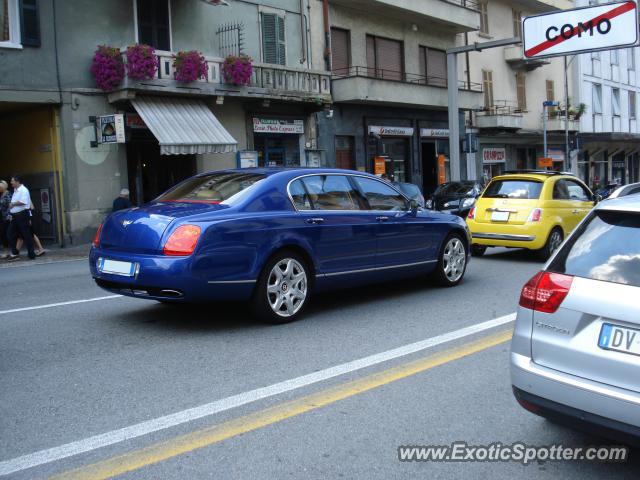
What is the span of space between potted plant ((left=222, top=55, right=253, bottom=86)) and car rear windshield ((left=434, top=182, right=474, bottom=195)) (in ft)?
22.0

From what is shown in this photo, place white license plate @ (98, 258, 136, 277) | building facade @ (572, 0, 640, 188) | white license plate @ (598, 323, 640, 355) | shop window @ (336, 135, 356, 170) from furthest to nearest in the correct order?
building facade @ (572, 0, 640, 188) → shop window @ (336, 135, 356, 170) → white license plate @ (98, 258, 136, 277) → white license plate @ (598, 323, 640, 355)

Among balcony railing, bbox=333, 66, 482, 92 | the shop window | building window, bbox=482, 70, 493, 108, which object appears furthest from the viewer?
building window, bbox=482, 70, 493, 108

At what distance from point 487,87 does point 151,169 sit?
755 inches

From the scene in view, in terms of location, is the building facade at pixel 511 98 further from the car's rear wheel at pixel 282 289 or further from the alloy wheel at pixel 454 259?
the car's rear wheel at pixel 282 289

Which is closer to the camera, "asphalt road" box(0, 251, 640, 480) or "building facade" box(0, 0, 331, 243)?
"asphalt road" box(0, 251, 640, 480)

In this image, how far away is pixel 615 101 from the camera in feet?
149

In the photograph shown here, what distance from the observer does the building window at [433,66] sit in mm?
Answer: 29625

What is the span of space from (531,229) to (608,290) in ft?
28.3

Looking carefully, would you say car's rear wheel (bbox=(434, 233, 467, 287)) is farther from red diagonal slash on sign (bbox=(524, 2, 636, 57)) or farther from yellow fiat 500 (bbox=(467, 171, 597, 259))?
red diagonal slash on sign (bbox=(524, 2, 636, 57))

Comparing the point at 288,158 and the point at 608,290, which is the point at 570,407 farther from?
the point at 288,158

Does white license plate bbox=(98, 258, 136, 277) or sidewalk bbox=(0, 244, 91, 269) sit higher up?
white license plate bbox=(98, 258, 136, 277)

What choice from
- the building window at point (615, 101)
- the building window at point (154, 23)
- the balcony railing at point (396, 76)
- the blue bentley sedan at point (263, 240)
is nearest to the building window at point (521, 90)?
the balcony railing at point (396, 76)

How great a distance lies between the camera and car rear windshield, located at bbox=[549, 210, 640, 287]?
3381mm

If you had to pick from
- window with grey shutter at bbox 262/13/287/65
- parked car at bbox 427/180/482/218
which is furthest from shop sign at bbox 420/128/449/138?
parked car at bbox 427/180/482/218
